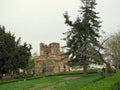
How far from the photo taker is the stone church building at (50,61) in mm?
83750

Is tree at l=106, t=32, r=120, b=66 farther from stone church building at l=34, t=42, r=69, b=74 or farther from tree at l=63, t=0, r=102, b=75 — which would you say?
tree at l=63, t=0, r=102, b=75

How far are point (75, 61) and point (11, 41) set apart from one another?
12.3 metres

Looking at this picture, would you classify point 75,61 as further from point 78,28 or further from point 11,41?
point 11,41

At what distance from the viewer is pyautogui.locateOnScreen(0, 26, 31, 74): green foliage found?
2087 inches

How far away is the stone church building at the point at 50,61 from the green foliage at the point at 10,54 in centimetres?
2403

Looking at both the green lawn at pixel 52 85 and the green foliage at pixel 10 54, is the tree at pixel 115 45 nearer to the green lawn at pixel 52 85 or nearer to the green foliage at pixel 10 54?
the green foliage at pixel 10 54

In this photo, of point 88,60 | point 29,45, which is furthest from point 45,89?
point 29,45

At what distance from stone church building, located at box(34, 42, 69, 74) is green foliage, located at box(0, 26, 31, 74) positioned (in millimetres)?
24027

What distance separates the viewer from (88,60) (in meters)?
50.1

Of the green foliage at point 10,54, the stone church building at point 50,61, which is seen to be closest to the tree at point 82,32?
the green foliage at point 10,54

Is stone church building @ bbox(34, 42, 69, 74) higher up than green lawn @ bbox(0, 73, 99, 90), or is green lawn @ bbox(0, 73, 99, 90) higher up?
stone church building @ bbox(34, 42, 69, 74)

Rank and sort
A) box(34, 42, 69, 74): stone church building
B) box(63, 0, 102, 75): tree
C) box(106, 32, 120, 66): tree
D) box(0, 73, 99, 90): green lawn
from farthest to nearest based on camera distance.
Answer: box(34, 42, 69, 74): stone church building, box(106, 32, 120, 66): tree, box(63, 0, 102, 75): tree, box(0, 73, 99, 90): green lawn

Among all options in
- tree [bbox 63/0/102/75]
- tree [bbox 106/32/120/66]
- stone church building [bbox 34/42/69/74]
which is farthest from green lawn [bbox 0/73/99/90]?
stone church building [bbox 34/42/69/74]

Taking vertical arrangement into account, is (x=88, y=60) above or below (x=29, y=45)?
below
